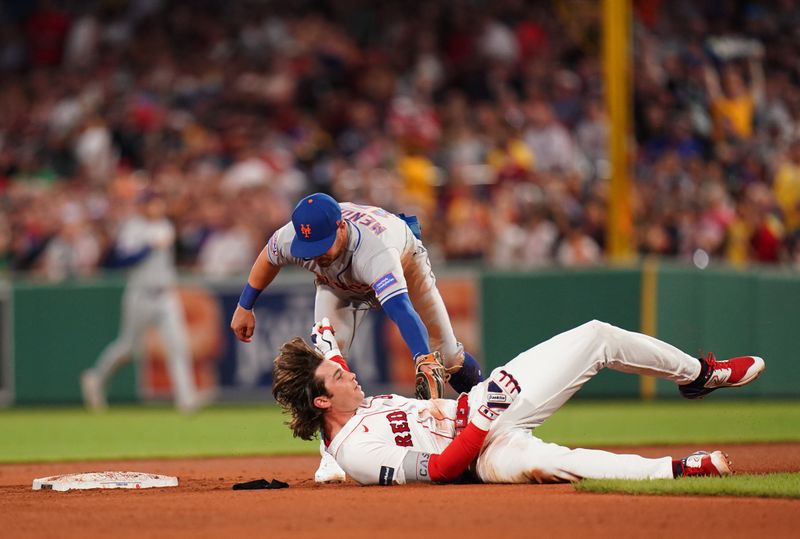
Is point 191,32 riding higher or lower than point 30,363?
higher

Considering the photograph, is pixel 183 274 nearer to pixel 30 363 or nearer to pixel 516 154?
pixel 30 363

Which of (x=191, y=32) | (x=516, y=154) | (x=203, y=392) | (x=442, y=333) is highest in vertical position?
(x=191, y=32)

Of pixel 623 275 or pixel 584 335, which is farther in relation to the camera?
pixel 623 275

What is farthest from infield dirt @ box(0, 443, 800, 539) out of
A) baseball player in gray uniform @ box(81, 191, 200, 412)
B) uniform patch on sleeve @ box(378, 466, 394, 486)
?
baseball player in gray uniform @ box(81, 191, 200, 412)

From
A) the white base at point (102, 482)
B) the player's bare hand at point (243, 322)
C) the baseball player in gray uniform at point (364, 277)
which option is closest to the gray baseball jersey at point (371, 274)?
the baseball player in gray uniform at point (364, 277)

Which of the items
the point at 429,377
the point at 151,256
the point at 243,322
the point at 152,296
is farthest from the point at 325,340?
the point at 152,296

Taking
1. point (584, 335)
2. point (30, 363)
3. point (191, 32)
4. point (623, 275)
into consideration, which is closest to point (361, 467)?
point (584, 335)

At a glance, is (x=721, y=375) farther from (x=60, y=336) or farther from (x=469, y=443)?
(x=60, y=336)

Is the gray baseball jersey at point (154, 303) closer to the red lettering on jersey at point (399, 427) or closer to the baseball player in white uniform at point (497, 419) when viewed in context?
the baseball player in white uniform at point (497, 419)
